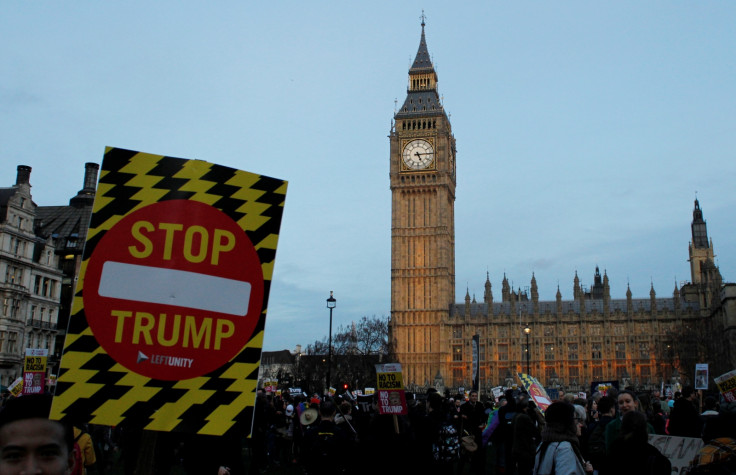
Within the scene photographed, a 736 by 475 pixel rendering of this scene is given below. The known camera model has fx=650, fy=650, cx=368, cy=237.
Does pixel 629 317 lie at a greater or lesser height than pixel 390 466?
greater

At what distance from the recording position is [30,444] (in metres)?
2.45

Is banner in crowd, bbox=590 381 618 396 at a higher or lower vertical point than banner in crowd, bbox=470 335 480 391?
lower

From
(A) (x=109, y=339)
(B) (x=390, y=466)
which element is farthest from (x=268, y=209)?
(B) (x=390, y=466)

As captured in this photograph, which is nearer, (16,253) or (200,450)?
(200,450)

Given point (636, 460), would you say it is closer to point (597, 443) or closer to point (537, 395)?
point (597, 443)

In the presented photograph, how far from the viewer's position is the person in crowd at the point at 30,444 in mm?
2406

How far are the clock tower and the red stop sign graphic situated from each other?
77611 millimetres

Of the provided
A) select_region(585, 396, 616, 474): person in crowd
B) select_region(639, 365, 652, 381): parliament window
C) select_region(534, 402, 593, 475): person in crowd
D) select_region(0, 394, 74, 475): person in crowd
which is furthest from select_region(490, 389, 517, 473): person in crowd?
select_region(639, 365, 652, 381): parliament window

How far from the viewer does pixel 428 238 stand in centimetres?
8356

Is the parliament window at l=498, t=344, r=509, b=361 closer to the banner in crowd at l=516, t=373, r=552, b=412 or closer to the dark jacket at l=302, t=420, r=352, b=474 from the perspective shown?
the banner in crowd at l=516, t=373, r=552, b=412

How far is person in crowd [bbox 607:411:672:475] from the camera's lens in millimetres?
5258

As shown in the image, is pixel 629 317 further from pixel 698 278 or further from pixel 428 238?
pixel 428 238

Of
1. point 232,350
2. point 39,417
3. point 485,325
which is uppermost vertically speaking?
point 485,325

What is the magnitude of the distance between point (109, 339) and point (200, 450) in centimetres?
300
